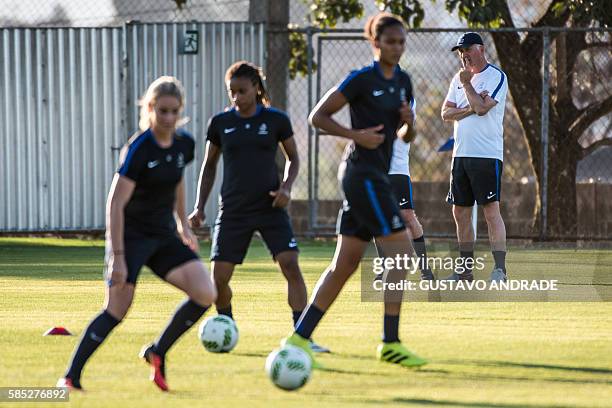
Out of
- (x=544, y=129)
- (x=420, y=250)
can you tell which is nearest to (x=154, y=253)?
(x=420, y=250)

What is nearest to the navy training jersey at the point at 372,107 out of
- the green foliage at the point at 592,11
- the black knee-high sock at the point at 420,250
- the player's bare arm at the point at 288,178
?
the player's bare arm at the point at 288,178

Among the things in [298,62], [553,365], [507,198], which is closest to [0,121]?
[298,62]

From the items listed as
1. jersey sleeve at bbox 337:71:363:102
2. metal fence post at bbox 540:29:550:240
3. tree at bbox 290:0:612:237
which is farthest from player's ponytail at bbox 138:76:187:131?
tree at bbox 290:0:612:237

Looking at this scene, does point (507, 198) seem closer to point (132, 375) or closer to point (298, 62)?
point (298, 62)

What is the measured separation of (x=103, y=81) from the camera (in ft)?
59.7

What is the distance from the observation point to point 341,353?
805 cm

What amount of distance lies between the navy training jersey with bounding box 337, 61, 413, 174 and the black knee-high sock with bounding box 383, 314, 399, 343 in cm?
83

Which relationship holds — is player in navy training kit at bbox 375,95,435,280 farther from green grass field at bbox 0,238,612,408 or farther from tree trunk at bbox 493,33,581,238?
tree trunk at bbox 493,33,581,238

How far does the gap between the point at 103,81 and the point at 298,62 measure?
9.81ft

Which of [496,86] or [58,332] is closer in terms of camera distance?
[58,332]

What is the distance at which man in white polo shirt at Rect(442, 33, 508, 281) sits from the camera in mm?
12070

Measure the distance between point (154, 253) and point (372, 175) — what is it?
131 centimetres

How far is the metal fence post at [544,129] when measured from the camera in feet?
57.2

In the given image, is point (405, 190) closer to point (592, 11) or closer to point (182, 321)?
point (182, 321)
